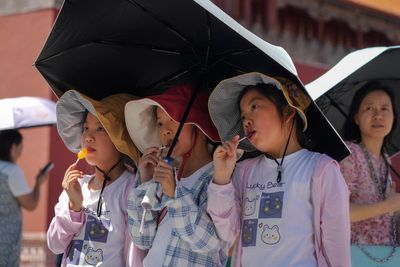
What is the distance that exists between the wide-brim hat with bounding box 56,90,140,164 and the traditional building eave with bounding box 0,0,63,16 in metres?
4.04

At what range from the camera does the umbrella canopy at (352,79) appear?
3383mm

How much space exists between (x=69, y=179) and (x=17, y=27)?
469 cm

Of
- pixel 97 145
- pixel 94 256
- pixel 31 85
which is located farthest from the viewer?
pixel 31 85

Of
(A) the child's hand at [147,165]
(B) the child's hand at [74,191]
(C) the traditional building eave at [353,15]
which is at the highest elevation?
(C) the traditional building eave at [353,15]

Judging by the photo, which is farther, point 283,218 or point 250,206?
point 250,206

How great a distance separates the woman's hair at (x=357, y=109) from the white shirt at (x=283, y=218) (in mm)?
970

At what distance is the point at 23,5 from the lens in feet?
24.6

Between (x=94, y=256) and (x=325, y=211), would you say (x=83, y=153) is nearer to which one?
(x=94, y=256)

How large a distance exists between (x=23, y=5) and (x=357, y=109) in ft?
15.5

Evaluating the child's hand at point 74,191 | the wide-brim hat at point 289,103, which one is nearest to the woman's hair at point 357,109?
the wide-brim hat at point 289,103

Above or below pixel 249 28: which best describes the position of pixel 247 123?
below

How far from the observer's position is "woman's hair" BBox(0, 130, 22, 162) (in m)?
5.00

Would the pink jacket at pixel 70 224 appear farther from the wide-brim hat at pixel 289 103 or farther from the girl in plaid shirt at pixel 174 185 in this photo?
the wide-brim hat at pixel 289 103

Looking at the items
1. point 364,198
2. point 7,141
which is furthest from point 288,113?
point 7,141
